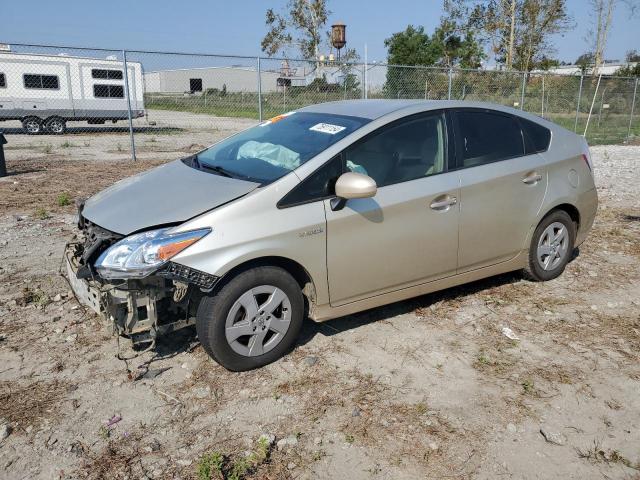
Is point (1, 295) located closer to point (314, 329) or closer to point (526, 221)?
point (314, 329)

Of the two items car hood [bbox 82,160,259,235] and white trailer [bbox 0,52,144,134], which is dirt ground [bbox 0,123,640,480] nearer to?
car hood [bbox 82,160,259,235]

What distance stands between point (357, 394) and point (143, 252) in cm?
150

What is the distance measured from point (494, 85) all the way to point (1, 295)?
16864mm

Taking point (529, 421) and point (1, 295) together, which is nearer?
point (529, 421)

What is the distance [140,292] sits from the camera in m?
3.22

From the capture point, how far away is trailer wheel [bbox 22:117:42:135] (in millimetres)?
19969

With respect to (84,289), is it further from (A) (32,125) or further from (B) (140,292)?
(A) (32,125)

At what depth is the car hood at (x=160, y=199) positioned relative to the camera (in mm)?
3311

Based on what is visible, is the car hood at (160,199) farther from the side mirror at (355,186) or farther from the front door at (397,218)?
the front door at (397,218)

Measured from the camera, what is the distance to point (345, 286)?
3.73 meters

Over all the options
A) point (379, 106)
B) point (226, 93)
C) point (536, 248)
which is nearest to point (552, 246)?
point (536, 248)

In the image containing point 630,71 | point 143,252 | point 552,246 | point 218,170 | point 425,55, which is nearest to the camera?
point 143,252

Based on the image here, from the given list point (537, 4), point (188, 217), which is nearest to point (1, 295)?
point (188, 217)

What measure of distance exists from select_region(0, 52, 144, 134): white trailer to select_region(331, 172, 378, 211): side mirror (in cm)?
1776
